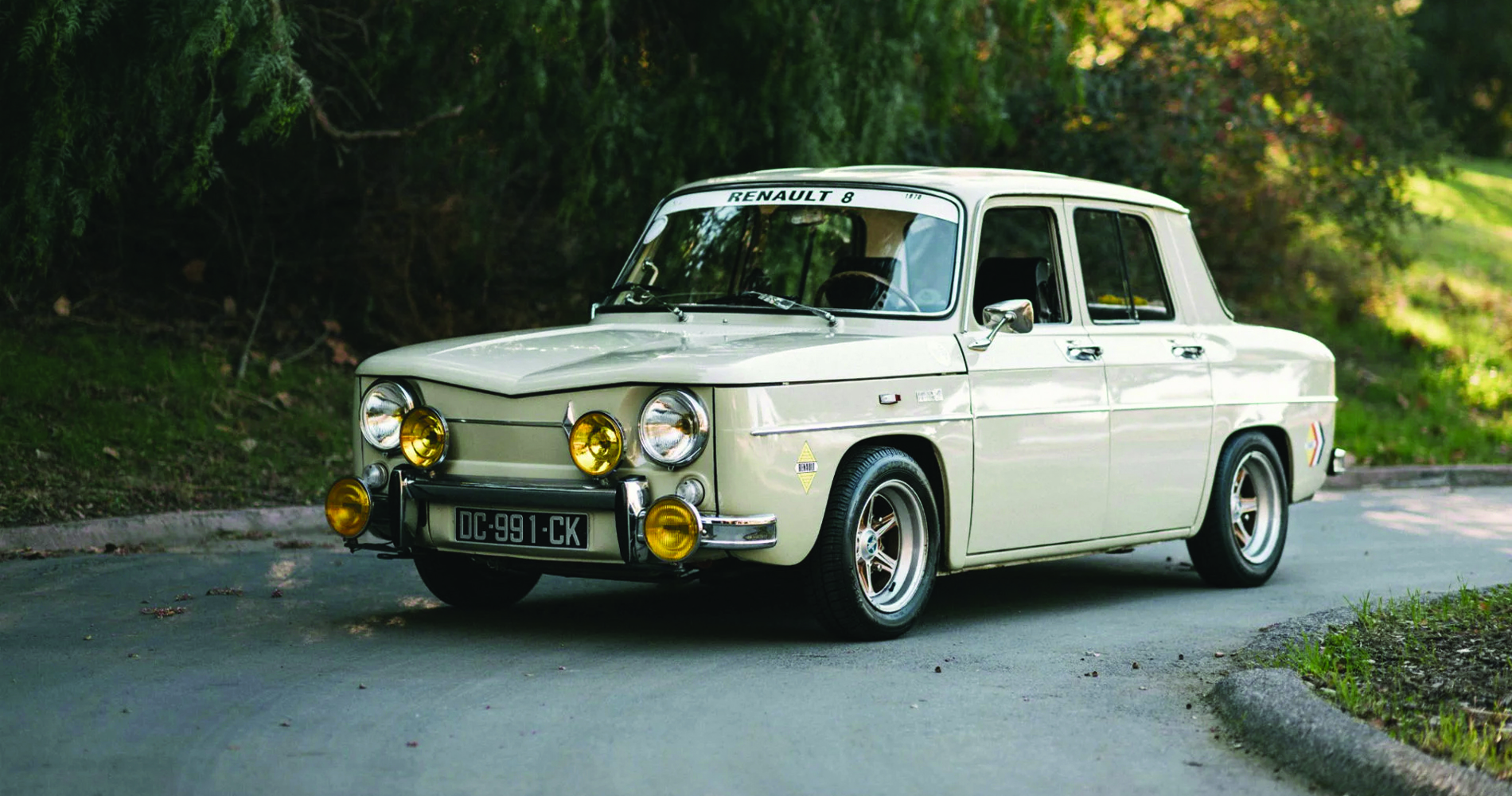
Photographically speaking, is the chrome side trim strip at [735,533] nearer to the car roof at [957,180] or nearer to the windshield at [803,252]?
the windshield at [803,252]

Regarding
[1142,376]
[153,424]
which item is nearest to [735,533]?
[1142,376]

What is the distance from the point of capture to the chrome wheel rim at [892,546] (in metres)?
6.90

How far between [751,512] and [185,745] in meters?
2.12

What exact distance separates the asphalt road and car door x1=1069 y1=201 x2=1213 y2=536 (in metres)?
0.52

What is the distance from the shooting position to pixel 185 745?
505cm

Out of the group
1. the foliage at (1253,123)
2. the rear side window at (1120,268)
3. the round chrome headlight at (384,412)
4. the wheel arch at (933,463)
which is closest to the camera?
the round chrome headlight at (384,412)

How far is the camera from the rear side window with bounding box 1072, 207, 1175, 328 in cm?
825

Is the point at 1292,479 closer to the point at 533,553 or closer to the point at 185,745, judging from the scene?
the point at 533,553

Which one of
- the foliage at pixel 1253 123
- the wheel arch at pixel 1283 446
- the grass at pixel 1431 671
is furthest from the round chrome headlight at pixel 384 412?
the foliage at pixel 1253 123

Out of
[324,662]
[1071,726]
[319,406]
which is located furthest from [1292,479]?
[319,406]

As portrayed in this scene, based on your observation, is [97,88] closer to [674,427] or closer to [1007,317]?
[674,427]

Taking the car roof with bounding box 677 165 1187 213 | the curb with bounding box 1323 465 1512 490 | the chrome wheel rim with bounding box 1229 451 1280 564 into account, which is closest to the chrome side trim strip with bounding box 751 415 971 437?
the car roof with bounding box 677 165 1187 213

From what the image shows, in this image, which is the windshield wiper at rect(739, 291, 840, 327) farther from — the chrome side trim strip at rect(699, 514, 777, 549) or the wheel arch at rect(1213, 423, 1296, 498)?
the wheel arch at rect(1213, 423, 1296, 498)

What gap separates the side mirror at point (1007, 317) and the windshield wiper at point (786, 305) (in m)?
0.61
